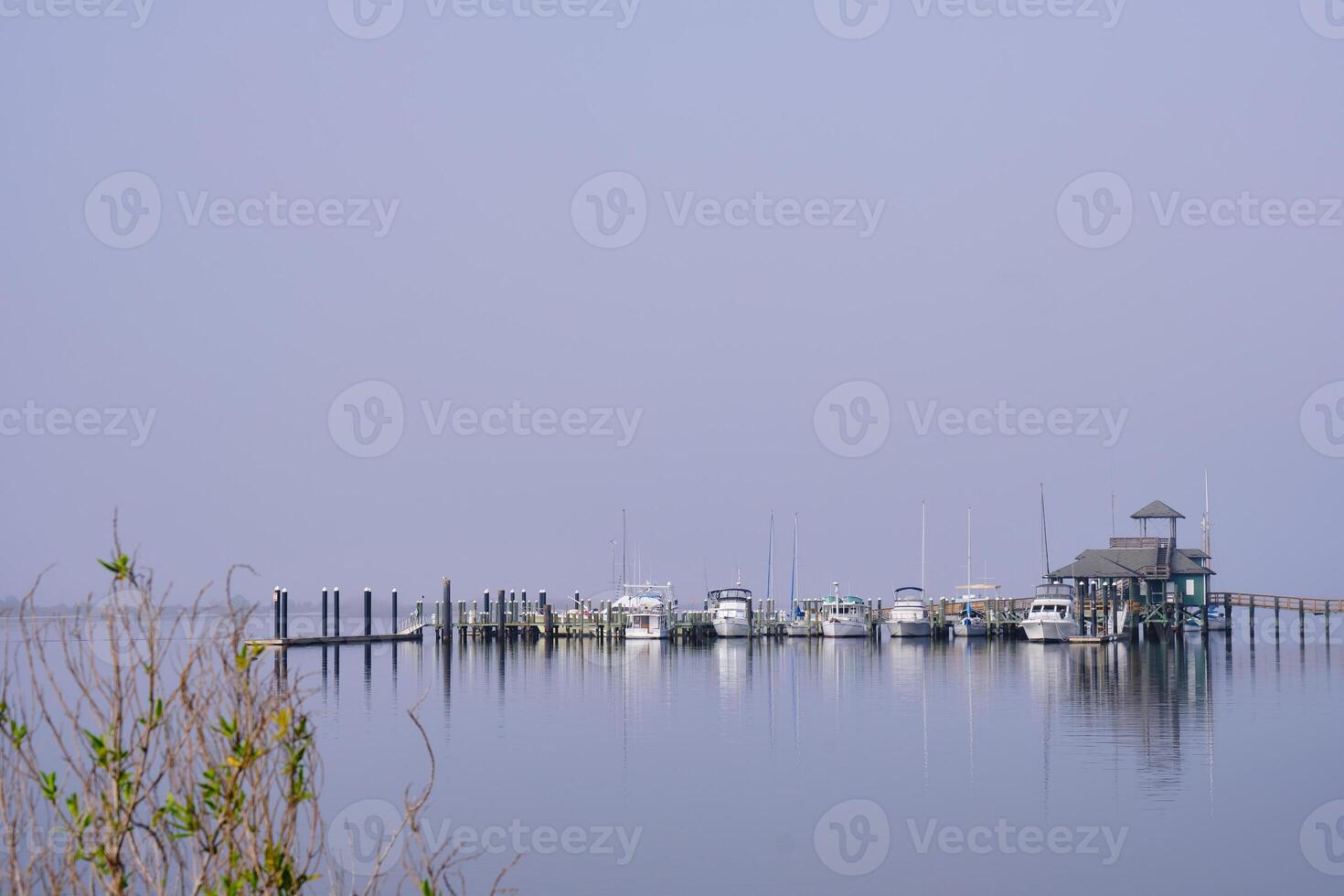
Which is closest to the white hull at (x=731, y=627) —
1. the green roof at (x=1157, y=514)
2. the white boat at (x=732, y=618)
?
the white boat at (x=732, y=618)

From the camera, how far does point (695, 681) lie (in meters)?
54.3

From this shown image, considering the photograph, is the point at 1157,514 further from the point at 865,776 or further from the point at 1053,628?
the point at 865,776

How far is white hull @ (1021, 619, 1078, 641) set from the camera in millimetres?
80875

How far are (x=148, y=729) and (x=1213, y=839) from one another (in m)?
19.1

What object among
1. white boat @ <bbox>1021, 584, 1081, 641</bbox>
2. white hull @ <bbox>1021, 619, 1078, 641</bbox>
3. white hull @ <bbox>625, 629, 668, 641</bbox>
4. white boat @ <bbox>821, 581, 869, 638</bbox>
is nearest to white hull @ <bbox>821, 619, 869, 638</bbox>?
white boat @ <bbox>821, 581, 869, 638</bbox>

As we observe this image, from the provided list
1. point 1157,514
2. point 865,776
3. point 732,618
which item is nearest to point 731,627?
point 732,618

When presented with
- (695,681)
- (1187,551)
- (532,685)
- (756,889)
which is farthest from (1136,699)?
(1187,551)

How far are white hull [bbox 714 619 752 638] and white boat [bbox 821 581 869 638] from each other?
16.8 ft

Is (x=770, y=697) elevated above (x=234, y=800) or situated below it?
below

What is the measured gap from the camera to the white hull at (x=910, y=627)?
300 feet

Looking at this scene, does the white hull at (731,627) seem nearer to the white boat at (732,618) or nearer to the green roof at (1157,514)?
the white boat at (732,618)

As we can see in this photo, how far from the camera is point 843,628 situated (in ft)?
303

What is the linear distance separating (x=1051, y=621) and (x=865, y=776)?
5499 centimetres

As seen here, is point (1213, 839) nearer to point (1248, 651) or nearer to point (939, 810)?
point (939, 810)
